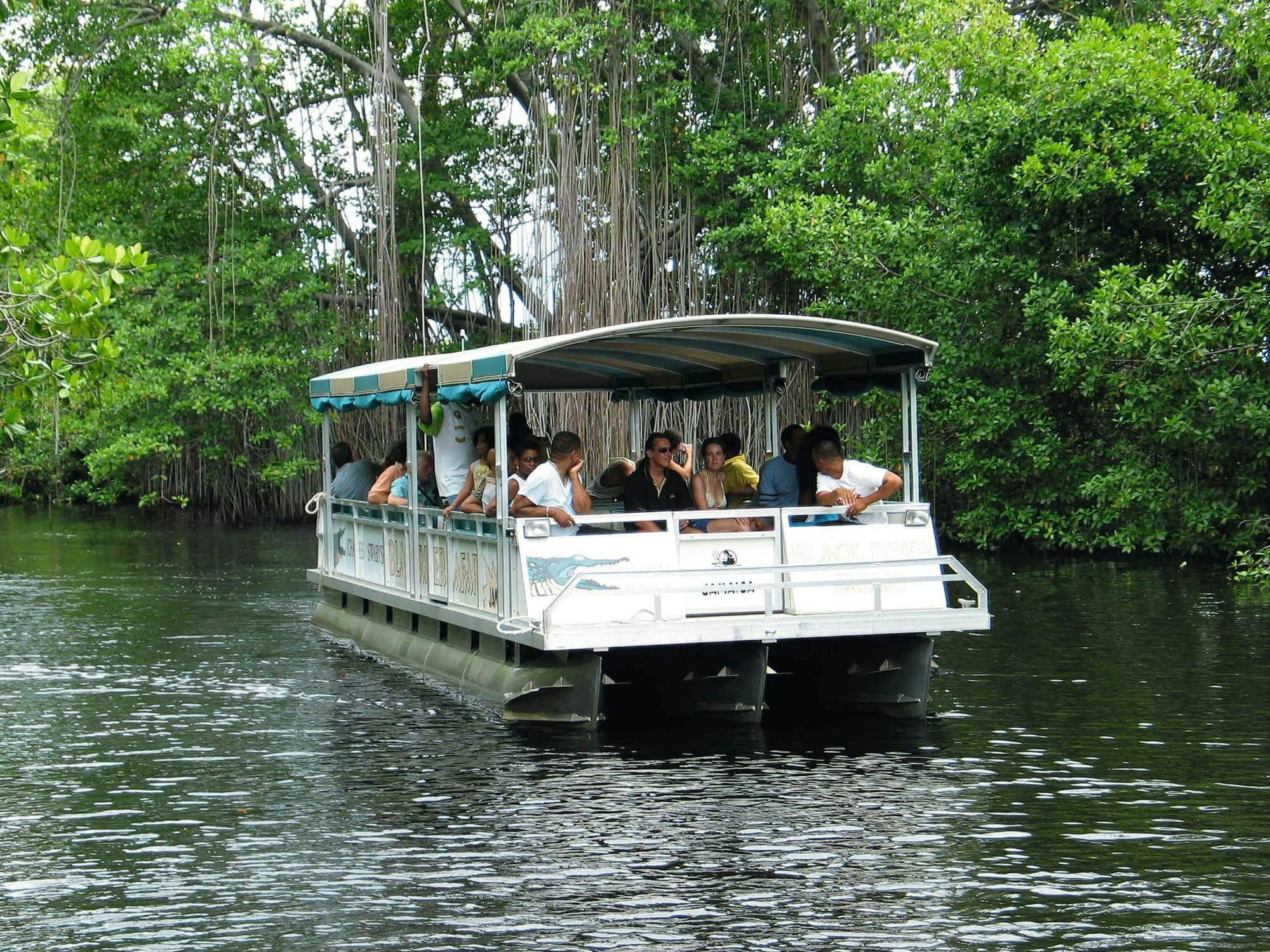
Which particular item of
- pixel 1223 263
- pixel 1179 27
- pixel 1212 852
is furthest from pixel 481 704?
pixel 1179 27

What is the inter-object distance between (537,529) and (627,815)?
8.68ft

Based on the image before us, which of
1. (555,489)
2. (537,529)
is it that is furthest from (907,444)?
(537,529)

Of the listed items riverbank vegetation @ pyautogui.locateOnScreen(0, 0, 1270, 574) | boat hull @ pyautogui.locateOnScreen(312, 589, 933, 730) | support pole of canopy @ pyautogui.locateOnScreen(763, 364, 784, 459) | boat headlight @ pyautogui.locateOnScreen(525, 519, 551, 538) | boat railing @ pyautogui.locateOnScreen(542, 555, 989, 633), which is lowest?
boat hull @ pyautogui.locateOnScreen(312, 589, 933, 730)

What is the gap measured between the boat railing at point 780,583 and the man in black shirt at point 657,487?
882 millimetres

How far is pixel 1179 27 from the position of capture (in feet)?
80.8

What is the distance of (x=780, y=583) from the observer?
1126cm

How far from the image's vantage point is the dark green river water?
718 cm

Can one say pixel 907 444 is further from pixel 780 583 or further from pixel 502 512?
pixel 502 512

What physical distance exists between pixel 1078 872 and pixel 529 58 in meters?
22.2

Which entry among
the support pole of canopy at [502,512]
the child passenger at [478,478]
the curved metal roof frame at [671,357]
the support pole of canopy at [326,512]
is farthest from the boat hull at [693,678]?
the support pole of canopy at [326,512]

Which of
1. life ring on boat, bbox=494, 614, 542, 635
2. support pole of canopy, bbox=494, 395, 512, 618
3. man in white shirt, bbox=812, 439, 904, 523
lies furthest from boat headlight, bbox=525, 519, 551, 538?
man in white shirt, bbox=812, 439, 904, 523

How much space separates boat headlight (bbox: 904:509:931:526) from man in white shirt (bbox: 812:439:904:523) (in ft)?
0.55

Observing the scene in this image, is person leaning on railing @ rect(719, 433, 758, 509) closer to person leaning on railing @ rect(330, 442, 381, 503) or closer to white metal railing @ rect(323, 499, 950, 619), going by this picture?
white metal railing @ rect(323, 499, 950, 619)

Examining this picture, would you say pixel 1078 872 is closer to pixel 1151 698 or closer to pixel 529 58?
pixel 1151 698
